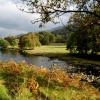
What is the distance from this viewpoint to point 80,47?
105625 millimetres

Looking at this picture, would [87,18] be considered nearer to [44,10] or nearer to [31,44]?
[44,10]

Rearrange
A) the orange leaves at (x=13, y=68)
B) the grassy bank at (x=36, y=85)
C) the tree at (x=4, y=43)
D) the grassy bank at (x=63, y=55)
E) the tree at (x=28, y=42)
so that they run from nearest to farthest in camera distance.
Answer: the grassy bank at (x=36, y=85) < the orange leaves at (x=13, y=68) < the grassy bank at (x=63, y=55) < the tree at (x=28, y=42) < the tree at (x=4, y=43)

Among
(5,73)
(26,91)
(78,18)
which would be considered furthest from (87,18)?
(26,91)

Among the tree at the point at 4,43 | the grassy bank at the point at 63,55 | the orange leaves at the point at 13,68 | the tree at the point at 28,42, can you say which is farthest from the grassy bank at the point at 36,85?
the tree at the point at 4,43

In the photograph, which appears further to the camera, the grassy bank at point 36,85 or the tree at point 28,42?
the tree at point 28,42

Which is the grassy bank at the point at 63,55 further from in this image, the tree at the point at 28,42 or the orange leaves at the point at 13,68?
the orange leaves at the point at 13,68

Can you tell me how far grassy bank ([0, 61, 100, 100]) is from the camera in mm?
12844

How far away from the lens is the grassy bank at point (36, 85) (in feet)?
42.1

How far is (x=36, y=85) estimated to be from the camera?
45.7 feet

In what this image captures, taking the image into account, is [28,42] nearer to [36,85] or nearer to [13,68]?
[13,68]

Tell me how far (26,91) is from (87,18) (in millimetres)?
10638

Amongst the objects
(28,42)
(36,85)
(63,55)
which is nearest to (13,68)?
(36,85)

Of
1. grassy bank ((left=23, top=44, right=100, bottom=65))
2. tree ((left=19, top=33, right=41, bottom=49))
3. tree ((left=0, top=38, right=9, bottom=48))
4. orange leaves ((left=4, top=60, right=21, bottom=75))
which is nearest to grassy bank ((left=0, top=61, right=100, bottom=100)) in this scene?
orange leaves ((left=4, top=60, right=21, bottom=75))

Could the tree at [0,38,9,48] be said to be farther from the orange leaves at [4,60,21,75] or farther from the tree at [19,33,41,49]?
the orange leaves at [4,60,21,75]
